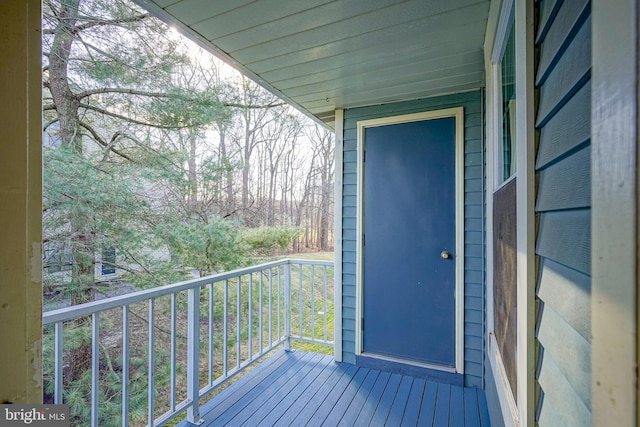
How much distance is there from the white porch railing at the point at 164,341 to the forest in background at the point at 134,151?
68 centimetres

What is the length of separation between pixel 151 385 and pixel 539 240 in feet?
7.03

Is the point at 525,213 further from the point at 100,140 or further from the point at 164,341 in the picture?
the point at 164,341

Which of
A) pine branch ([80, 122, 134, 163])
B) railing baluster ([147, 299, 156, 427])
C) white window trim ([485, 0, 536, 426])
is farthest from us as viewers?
pine branch ([80, 122, 134, 163])

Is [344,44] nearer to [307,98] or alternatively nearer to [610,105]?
[307,98]

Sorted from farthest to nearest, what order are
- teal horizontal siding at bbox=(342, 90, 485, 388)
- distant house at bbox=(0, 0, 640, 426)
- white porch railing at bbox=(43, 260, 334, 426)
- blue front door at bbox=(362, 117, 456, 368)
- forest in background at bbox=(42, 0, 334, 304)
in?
forest in background at bbox=(42, 0, 334, 304) < blue front door at bbox=(362, 117, 456, 368) < teal horizontal siding at bbox=(342, 90, 485, 388) < white porch railing at bbox=(43, 260, 334, 426) < distant house at bbox=(0, 0, 640, 426)

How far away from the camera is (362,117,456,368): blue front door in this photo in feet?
8.52

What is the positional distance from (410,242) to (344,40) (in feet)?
5.61

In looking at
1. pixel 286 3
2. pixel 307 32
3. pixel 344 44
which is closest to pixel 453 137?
pixel 344 44

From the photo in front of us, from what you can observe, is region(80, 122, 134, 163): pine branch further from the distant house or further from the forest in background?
the distant house

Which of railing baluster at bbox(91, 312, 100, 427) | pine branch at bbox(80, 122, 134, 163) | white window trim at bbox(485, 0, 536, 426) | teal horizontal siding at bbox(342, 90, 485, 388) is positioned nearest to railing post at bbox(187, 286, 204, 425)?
railing baluster at bbox(91, 312, 100, 427)

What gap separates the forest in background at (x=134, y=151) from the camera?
3.71 meters

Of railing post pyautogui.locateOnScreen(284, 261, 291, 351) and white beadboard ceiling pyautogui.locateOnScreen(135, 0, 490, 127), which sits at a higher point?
white beadboard ceiling pyautogui.locateOnScreen(135, 0, 490, 127)

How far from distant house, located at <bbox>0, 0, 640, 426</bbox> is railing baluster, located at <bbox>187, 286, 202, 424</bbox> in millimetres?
1366

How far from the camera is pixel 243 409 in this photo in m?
2.21
